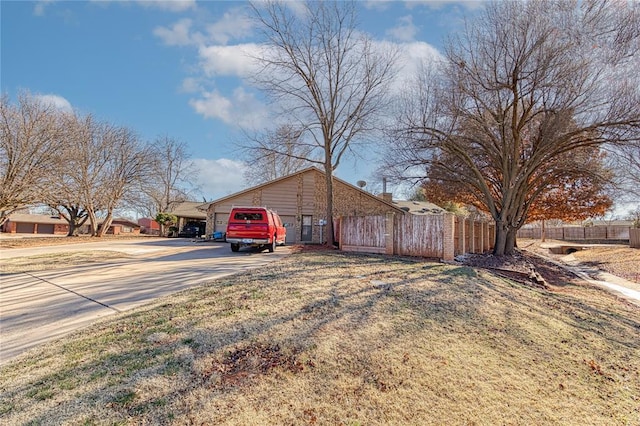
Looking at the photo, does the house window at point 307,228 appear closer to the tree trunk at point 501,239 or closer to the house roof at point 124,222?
the tree trunk at point 501,239

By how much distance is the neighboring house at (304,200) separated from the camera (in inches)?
907

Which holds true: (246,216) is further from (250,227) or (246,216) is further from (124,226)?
(124,226)

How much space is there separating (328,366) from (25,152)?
21661mm

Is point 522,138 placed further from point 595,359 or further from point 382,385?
point 382,385

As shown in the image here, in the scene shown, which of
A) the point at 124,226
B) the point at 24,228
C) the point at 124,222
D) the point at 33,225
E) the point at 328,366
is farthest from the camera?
the point at 124,222

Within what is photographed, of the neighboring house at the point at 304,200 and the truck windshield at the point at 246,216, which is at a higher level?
the neighboring house at the point at 304,200

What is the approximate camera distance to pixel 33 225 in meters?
50.7

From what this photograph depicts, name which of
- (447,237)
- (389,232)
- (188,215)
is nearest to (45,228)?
(188,215)

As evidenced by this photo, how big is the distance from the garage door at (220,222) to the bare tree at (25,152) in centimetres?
946

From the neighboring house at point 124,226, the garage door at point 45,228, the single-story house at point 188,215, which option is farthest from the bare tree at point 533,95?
the garage door at point 45,228

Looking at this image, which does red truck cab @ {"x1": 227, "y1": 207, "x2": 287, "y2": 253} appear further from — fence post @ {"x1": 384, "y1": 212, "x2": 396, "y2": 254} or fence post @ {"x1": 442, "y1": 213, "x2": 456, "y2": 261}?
fence post @ {"x1": 442, "y1": 213, "x2": 456, "y2": 261}

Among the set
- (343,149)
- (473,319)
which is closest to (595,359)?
(473,319)

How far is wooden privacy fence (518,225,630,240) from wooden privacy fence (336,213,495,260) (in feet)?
108

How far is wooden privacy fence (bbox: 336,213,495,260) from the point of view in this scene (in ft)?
40.0
